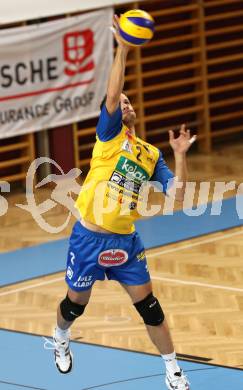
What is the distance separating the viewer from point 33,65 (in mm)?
14055

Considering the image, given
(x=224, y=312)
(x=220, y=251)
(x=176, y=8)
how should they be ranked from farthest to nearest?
(x=176, y=8) < (x=220, y=251) < (x=224, y=312)

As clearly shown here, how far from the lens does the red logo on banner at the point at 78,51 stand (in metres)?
14.4

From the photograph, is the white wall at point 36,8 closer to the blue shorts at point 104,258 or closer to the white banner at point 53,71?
the white banner at point 53,71

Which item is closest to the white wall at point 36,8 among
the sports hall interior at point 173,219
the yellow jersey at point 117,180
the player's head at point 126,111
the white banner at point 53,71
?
the white banner at point 53,71

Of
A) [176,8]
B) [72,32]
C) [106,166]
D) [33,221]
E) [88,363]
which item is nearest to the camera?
[106,166]

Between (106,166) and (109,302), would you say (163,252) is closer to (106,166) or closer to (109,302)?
(109,302)

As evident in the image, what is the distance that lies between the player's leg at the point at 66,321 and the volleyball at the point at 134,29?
1836mm

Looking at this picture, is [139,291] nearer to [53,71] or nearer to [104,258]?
[104,258]

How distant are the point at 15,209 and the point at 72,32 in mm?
2523

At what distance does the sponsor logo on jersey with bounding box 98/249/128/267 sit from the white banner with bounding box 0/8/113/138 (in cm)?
648

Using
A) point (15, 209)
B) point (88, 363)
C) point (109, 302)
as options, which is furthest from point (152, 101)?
point (88, 363)

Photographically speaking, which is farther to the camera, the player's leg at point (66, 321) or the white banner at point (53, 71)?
the white banner at point (53, 71)

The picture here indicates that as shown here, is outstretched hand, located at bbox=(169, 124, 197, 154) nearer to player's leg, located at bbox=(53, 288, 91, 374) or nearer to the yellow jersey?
the yellow jersey

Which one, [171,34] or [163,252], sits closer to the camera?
[163,252]
